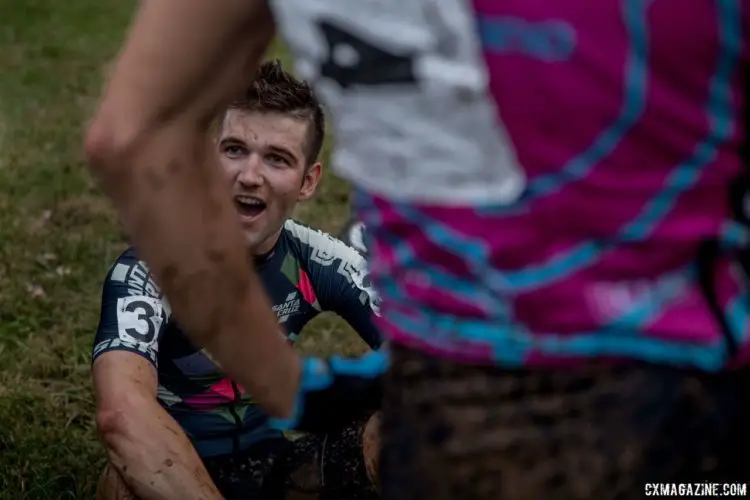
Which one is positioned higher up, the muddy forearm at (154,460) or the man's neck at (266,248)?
the man's neck at (266,248)

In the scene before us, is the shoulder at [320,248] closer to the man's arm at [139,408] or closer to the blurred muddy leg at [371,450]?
the man's arm at [139,408]

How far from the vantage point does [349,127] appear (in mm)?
1167

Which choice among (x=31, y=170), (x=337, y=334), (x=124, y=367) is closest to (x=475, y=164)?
(x=124, y=367)

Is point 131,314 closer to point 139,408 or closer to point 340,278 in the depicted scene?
point 139,408

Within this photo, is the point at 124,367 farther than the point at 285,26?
Yes

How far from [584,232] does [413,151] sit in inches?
6.4

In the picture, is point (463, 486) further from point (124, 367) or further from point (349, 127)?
point (124, 367)

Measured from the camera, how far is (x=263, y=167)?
318 cm

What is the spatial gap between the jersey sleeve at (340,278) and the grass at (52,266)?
75 cm

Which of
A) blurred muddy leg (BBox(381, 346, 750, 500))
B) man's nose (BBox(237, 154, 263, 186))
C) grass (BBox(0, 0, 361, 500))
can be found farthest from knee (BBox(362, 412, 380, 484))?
blurred muddy leg (BBox(381, 346, 750, 500))

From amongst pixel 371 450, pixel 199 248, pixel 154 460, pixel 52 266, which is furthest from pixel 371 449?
pixel 52 266

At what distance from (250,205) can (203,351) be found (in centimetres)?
44

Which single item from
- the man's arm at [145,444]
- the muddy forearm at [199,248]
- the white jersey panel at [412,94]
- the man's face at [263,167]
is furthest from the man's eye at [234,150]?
the white jersey panel at [412,94]

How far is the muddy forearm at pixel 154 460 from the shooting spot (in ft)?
8.77
